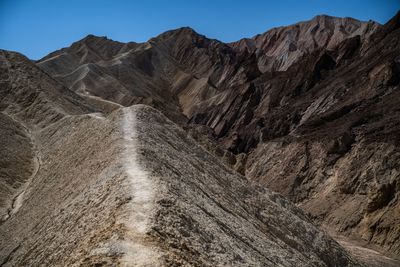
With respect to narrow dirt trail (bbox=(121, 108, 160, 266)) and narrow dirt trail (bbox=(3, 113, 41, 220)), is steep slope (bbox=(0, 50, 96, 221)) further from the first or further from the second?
narrow dirt trail (bbox=(121, 108, 160, 266))

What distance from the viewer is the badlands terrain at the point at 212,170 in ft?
40.2

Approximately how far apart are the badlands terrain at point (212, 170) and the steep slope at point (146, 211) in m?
0.07

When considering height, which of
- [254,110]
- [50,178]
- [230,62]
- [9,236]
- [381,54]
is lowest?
[9,236]

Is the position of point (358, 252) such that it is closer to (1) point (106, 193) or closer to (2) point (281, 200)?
(2) point (281, 200)

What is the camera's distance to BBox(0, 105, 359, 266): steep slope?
35.3 ft

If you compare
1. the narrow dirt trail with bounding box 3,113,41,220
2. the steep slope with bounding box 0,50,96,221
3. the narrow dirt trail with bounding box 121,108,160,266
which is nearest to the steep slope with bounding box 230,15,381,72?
the steep slope with bounding box 0,50,96,221

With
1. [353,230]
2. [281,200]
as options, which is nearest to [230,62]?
Result: [353,230]

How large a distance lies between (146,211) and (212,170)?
12.2 metres

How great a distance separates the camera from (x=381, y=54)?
63.5 metres

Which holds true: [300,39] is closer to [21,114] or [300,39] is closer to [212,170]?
[21,114]

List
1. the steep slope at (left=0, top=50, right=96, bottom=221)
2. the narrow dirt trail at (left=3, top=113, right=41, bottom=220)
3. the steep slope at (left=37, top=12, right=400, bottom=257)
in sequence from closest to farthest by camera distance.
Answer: the narrow dirt trail at (left=3, top=113, right=41, bottom=220)
the steep slope at (left=0, top=50, right=96, bottom=221)
the steep slope at (left=37, top=12, right=400, bottom=257)

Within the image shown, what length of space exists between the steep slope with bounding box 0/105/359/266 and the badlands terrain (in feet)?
0.21

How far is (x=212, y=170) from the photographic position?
23.5 metres

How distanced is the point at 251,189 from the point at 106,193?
11.7 metres
